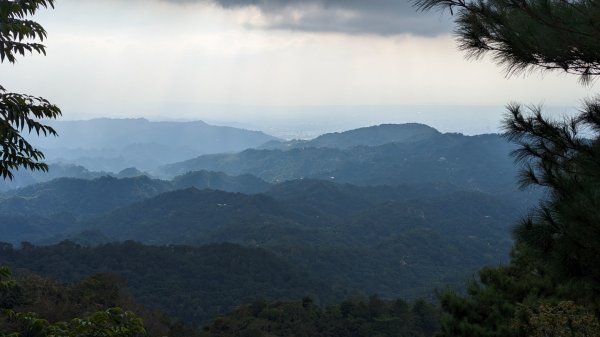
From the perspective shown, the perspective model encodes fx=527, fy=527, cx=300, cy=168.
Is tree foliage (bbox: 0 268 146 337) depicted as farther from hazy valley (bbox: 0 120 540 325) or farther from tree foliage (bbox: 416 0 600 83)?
hazy valley (bbox: 0 120 540 325)

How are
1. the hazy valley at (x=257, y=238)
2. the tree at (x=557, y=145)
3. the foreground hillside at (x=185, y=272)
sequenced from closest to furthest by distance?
the tree at (x=557, y=145)
the foreground hillside at (x=185, y=272)
the hazy valley at (x=257, y=238)

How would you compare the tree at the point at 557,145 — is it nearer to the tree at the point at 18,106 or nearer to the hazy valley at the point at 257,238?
the tree at the point at 18,106

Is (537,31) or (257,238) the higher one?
(537,31)

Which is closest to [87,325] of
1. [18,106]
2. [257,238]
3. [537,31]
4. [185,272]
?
[18,106]

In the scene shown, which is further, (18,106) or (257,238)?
(257,238)

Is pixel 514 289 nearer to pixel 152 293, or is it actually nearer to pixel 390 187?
pixel 152 293

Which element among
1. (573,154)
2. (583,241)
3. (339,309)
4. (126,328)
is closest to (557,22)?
(573,154)

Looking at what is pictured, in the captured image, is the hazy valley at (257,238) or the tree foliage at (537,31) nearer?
the tree foliage at (537,31)

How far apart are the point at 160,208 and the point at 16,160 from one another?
14567 cm

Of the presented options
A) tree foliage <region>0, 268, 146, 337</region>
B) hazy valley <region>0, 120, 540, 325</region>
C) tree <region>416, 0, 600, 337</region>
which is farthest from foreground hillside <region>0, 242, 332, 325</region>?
tree <region>416, 0, 600, 337</region>

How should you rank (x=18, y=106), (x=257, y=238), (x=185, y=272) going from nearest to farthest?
(x=18, y=106)
(x=185, y=272)
(x=257, y=238)

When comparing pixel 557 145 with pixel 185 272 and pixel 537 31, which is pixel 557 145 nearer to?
pixel 537 31

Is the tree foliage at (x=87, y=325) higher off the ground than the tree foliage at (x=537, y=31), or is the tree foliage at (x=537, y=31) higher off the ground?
the tree foliage at (x=537, y=31)

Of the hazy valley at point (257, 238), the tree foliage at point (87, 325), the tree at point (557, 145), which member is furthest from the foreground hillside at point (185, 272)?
the tree at point (557, 145)
